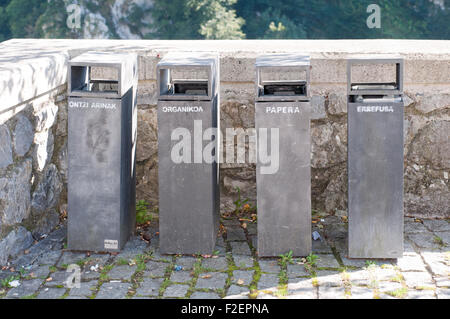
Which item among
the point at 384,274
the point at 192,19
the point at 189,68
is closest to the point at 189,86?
the point at 189,68

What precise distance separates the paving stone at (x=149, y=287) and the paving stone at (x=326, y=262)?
1.07 metres

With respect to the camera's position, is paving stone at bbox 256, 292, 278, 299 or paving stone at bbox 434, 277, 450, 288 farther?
paving stone at bbox 434, 277, 450, 288

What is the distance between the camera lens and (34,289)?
427 cm

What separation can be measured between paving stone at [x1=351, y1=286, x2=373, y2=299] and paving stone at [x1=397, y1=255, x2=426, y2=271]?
17.1 inches

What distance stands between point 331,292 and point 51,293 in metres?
1.70

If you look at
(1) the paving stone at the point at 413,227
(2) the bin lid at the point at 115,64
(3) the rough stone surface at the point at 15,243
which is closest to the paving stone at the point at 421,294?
(1) the paving stone at the point at 413,227

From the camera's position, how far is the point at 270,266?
4.62m

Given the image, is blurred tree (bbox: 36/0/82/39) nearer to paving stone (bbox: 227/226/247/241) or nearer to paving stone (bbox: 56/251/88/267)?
paving stone (bbox: 227/226/247/241)

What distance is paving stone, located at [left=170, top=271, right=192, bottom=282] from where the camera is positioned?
4.42 m

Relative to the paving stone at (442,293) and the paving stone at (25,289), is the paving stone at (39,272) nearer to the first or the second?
the paving stone at (25,289)

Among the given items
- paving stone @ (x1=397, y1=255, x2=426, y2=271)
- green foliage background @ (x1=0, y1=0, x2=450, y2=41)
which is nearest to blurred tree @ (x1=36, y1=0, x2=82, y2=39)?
green foliage background @ (x1=0, y1=0, x2=450, y2=41)

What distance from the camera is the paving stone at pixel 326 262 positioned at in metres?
4.61

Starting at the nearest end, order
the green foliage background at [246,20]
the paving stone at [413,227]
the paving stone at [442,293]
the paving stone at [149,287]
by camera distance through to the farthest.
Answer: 1. the paving stone at [442,293]
2. the paving stone at [149,287]
3. the paving stone at [413,227]
4. the green foliage background at [246,20]

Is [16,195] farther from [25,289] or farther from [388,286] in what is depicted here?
[388,286]
